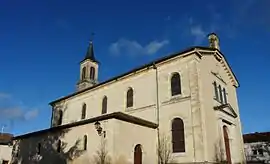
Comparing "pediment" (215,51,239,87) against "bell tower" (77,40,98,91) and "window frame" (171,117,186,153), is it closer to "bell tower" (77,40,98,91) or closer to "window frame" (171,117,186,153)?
"window frame" (171,117,186,153)

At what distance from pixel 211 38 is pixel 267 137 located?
72.1 ft

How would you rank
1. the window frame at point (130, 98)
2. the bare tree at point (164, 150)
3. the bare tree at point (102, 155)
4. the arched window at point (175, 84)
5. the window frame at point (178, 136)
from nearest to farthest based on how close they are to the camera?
1. the bare tree at point (102, 155)
2. the window frame at point (178, 136)
3. the bare tree at point (164, 150)
4. the arched window at point (175, 84)
5. the window frame at point (130, 98)

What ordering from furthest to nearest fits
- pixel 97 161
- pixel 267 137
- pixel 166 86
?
pixel 267 137 → pixel 166 86 → pixel 97 161


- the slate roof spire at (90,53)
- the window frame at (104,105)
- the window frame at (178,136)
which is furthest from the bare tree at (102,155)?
the slate roof spire at (90,53)

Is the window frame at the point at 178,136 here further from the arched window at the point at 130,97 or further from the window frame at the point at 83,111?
the window frame at the point at 83,111

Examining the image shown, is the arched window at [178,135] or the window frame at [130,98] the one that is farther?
the window frame at [130,98]

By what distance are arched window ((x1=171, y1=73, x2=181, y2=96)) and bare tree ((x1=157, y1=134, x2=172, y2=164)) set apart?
3.43m

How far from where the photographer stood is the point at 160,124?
63.6 ft

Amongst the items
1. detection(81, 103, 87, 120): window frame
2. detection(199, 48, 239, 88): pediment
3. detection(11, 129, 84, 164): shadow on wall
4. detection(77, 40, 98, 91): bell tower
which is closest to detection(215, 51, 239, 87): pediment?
detection(199, 48, 239, 88): pediment

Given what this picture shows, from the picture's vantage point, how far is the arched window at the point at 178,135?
1792 centimetres

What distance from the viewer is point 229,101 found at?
23.5 m

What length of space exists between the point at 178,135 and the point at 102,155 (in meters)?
5.69

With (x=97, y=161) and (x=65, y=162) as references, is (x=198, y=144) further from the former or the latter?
(x=65, y=162)

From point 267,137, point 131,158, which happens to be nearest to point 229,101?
point 131,158
